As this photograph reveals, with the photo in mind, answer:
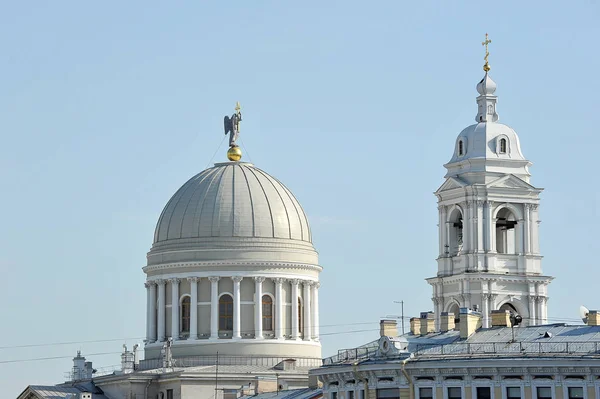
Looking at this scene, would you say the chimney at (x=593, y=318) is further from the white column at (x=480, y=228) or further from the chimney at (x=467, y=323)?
the white column at (x=480, y=228)

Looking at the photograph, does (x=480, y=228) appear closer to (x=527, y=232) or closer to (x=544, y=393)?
(x=527, y=232)

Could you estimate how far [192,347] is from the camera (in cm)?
14888

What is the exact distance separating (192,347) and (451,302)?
102ft

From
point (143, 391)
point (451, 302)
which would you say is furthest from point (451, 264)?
point (143, 391)

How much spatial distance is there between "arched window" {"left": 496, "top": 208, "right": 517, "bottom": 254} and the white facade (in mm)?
28661

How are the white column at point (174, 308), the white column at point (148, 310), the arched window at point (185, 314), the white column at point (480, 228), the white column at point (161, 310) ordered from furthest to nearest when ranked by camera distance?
the white column at point (148, 310), the white column at point (161, 310), the arched window at point (185, 314), the white column at point (174, 308), the white column at point (480, 228)

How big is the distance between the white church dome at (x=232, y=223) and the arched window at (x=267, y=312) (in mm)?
2980

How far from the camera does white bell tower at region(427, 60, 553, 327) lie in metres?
122

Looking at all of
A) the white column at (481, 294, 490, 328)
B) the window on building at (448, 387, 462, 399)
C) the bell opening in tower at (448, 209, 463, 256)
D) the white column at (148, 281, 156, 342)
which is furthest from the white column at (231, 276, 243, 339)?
the window on building at (448, 387, 462, 399)

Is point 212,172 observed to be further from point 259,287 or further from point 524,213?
point 524,213

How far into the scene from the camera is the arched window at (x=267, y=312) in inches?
5920

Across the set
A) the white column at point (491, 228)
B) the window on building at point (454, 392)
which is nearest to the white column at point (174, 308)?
the white column at point (491, 228)

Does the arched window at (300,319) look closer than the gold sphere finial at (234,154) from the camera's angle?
Yes

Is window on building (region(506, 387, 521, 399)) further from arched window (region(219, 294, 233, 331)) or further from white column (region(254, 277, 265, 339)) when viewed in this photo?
arched window (region(219, 294, 233, 331))
